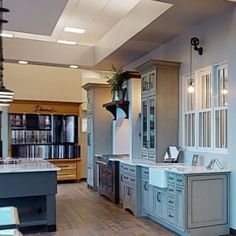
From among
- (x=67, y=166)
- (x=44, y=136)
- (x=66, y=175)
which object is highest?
(x=44, y=136)

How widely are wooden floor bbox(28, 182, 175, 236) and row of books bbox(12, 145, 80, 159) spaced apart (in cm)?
219

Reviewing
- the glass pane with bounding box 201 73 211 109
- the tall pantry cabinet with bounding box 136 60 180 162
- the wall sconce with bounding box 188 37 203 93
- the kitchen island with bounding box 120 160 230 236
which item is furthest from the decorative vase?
the kitchen island with bounding box 120 160 230 236

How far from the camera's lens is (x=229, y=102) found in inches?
181

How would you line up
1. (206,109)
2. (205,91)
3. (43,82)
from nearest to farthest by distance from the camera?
(206,109), (205,91), (43,82)

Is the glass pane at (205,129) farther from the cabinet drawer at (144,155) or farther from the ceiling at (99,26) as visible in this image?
the ceiling at (99,26)

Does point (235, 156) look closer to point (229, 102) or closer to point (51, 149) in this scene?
point (229, 102)

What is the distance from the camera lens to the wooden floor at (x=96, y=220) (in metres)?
4.68

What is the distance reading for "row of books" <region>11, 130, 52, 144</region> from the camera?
354 inches

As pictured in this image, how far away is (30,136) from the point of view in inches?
361

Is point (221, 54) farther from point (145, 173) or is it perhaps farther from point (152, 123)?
point (145, 173)

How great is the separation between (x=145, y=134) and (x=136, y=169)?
0.75 m

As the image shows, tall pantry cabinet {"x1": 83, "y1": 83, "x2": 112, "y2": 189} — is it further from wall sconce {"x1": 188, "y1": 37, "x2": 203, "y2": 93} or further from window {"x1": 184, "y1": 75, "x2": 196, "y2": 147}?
wall sconce {"x1": 188, "y1": 37, "x2": 203, "y2": 93}

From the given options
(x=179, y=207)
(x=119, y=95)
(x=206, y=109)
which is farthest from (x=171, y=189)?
(x=119, y=95)

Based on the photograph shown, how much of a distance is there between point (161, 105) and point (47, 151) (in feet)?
15.3
